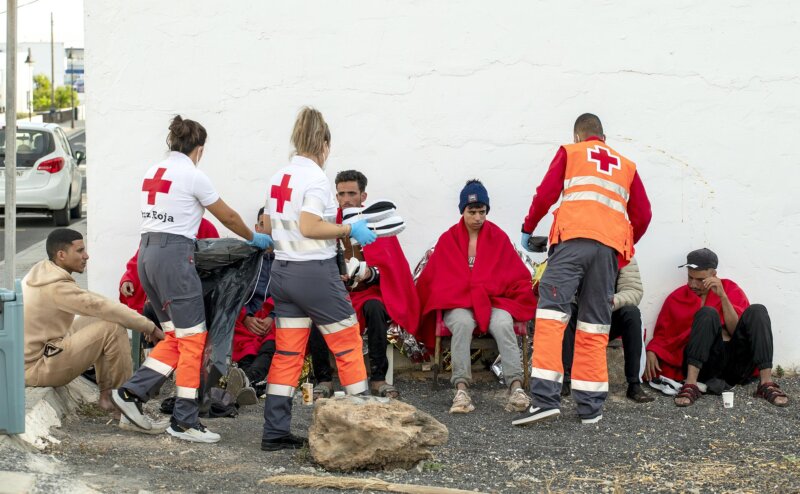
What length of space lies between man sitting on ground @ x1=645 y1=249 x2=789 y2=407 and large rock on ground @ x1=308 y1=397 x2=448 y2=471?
2356 mm

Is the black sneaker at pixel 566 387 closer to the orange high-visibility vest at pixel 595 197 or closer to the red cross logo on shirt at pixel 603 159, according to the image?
the orange high-visibility vest at pixel 595 197

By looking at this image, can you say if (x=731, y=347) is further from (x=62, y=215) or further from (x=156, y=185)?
(x=62, y=215)

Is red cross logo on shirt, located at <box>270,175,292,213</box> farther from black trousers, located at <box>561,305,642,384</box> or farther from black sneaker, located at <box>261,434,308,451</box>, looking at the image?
black trousers, located at <box>561,305,642,384</box>

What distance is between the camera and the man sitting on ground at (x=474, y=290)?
6934 millimetres

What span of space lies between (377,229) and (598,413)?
1733 mm

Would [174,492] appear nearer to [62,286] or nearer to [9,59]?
[62,286]

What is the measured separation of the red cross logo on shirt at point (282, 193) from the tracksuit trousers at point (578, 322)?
1.73 m

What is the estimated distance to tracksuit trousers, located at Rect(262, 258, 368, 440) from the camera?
18.4 feet

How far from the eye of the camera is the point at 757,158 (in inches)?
303

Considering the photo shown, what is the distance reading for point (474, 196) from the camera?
7.15 m

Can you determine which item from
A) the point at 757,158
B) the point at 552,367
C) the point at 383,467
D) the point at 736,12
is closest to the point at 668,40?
the point at 736,12

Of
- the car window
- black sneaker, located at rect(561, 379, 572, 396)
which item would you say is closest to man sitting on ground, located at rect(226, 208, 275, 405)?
black sneaker, located at rect(561, 379, 572, 396)

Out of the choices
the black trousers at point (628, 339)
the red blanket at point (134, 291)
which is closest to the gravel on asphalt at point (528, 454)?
the black trousers at point (628, 339)

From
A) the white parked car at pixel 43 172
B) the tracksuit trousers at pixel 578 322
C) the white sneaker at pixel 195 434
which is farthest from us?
the white parked car at pixel 43 172
